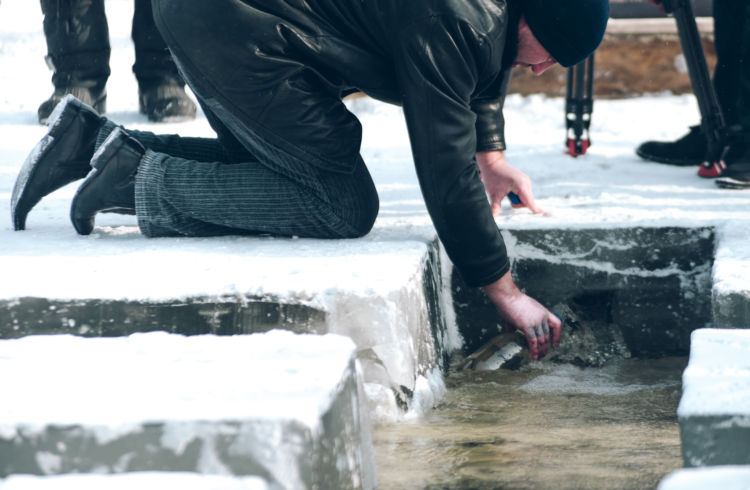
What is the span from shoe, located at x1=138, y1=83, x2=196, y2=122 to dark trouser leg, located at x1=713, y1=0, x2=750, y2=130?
2.28 m

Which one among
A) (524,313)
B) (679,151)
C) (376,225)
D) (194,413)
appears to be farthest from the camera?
(679,151)

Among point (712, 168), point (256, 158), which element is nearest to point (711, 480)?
point (256, 158)

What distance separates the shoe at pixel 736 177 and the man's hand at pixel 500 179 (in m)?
0.77

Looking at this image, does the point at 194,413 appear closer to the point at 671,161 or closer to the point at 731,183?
the point at 731,183

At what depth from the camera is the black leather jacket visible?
1772 millimetres

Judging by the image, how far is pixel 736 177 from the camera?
9.21 feet

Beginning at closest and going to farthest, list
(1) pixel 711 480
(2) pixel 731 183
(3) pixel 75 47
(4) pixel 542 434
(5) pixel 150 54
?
(1) pixel 711 480 < (4) pixel 542 434 < (2) pixel 731 183 < (3) pixel 75 47 < (5) pixel 150 54

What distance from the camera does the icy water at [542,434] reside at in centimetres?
151

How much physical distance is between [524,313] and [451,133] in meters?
0.41

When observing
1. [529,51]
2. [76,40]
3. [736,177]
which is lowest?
[736,177]

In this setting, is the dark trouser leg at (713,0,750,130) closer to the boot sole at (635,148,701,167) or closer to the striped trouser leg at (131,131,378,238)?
the boot sole at (635,148,701,167)

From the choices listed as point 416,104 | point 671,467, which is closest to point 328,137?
point 416,104

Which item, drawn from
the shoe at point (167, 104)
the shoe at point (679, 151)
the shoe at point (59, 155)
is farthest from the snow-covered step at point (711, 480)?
the shoe at point (167, 104)

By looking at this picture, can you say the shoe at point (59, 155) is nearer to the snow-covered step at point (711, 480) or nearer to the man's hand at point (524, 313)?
the man's hand at point (524, 313)
